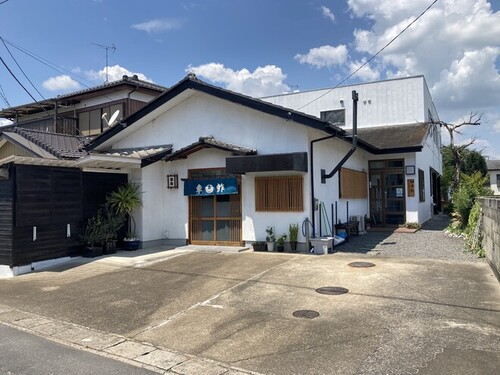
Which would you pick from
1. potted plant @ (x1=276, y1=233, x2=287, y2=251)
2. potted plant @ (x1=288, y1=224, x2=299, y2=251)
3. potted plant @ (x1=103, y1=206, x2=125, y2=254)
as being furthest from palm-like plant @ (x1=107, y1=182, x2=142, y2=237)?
potted plant @ (x1=288, y1=224, x2=299, y2=251)

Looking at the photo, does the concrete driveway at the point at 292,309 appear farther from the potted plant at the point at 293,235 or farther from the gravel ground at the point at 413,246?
the gravel ground at the point at 413,246

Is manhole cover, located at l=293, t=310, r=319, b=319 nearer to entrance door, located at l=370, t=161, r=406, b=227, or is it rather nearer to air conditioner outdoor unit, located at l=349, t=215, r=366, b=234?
air conditioner outdoor unit, located at l=349, t=215, r=366, b=234

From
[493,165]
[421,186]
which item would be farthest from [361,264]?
[493,165]

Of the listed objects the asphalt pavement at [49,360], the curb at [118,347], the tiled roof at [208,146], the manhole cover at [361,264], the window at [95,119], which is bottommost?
the curb at [118,347]

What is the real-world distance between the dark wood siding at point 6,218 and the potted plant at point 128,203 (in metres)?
2.86

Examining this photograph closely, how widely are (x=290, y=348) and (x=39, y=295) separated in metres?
5.57

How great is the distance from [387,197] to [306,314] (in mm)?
12790

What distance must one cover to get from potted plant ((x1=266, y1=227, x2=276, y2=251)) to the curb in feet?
20.7

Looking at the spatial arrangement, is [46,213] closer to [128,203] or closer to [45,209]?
[45,209]

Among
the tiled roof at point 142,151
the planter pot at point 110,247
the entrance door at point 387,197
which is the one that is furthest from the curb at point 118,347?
the entrance door at point 387,197

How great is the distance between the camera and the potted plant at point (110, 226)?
38.9ft

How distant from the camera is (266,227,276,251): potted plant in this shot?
37.2ft

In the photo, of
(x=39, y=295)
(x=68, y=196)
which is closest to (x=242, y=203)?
(x=68, y=196)

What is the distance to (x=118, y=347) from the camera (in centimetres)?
504
